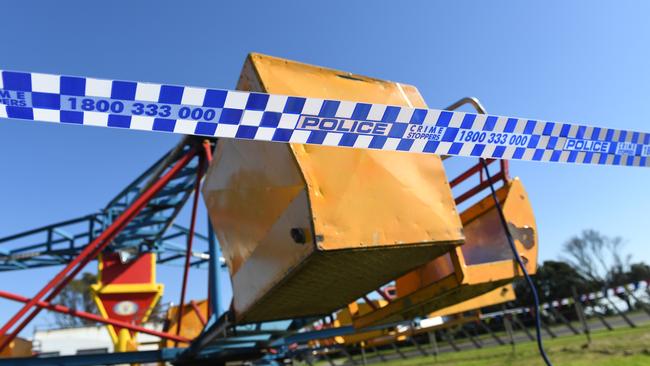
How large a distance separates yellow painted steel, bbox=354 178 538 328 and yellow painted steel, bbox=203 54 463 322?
722mm

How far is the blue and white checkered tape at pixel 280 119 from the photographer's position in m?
2.14

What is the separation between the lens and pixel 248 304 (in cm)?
351

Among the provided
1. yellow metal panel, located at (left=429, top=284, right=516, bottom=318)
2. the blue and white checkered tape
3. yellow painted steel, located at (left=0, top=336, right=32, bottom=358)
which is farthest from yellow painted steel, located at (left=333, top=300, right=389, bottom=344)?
yellow painted steel, located at (left=0, top=336, right=32, bottom=358)

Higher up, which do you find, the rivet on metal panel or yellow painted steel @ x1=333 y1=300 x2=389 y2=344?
the rivet on metal panel

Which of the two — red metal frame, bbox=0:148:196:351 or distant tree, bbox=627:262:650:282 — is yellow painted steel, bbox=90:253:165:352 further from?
distant tree, bbox=627:262:650:282

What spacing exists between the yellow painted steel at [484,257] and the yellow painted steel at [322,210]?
72cm

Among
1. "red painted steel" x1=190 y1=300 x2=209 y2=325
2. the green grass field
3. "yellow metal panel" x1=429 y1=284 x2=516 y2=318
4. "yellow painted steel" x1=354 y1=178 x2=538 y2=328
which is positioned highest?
"red painted steel" x1=190 y1=300 x2=209 y2=325

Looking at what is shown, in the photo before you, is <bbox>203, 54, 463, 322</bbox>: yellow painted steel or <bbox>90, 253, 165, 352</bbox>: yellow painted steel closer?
<bbox>203, 54, 463, 322</bbox>: yellow painted steel

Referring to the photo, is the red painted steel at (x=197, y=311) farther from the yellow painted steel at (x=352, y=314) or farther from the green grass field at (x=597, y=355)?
the green grass field at (x=597, y=355)

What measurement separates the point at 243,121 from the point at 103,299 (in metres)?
8.52

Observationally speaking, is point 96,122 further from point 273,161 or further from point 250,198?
point 250,198

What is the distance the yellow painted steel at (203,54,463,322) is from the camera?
267 cm

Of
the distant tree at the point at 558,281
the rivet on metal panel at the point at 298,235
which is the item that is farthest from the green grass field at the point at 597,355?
the distant tree at the point at 558,281

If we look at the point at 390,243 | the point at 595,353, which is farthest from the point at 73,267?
the point at 595,353
